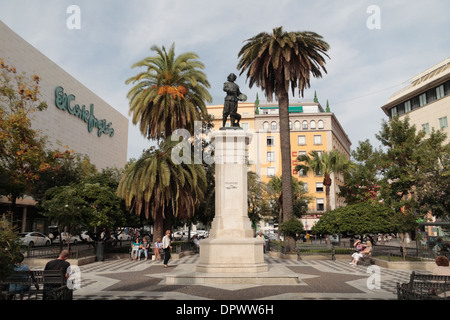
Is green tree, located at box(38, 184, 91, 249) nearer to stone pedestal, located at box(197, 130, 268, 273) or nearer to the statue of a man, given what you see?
stone pedestal, located at box(197, 130, 268, 273)

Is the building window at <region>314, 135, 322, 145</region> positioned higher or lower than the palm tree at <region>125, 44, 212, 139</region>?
higher

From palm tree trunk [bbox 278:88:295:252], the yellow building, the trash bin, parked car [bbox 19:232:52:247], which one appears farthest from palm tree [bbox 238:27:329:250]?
the yellow building

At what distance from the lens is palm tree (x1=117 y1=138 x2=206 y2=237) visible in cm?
2212

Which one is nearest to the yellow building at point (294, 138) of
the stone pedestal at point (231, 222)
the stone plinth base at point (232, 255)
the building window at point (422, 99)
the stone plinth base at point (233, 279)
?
the building window at point (422, 99)

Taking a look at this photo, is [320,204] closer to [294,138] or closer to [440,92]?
[294,138]

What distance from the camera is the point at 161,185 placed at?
22.4 meters

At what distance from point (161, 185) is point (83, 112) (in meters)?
38.7

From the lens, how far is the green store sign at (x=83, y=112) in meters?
48.8

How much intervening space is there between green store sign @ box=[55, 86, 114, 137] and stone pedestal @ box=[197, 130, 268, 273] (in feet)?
134

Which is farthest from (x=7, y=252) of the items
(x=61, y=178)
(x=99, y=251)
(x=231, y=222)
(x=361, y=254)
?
(x=61, y=178)

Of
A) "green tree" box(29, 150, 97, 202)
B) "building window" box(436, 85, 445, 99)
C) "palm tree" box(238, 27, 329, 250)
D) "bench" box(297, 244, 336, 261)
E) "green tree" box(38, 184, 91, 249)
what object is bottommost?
"bench" box(297, 244, 336, 261)

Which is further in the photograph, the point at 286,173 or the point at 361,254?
the point at 286,173
